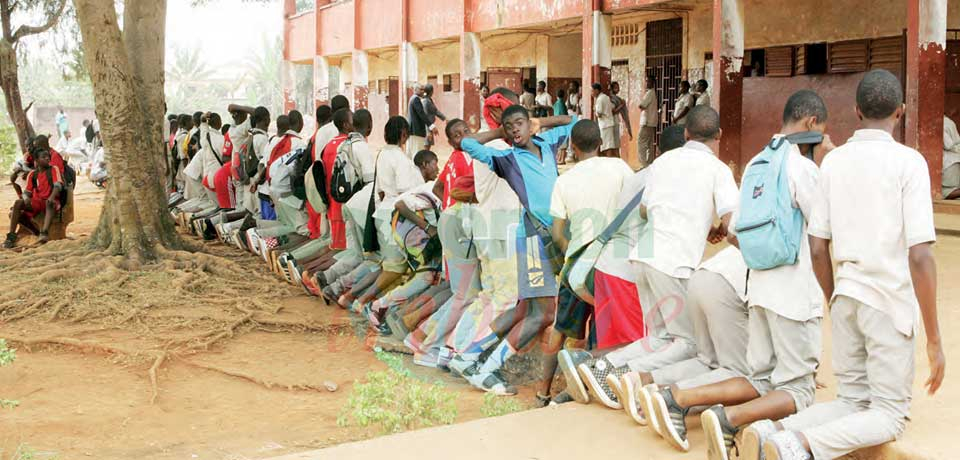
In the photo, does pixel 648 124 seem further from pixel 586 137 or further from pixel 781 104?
pixel 586 137

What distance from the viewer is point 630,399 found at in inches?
164

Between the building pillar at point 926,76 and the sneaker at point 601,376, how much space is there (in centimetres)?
700

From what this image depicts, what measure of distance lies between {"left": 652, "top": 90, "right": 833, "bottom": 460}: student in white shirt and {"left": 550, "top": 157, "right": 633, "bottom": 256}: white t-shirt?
1.02 meters

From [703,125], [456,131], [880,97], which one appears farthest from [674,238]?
[456,131]

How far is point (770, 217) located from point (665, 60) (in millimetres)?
13563

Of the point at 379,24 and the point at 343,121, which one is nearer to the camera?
the point at 343,121

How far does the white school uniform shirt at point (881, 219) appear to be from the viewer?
3324 millimetres

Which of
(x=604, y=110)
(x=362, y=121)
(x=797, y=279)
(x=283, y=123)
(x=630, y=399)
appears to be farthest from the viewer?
(x=604, y=110)

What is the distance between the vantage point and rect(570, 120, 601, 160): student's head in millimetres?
4930

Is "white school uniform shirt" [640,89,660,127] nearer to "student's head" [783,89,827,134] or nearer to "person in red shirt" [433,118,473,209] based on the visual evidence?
"person in red shirt" [433,118,473,209]

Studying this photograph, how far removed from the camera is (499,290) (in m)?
5.81

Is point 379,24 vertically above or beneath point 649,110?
above

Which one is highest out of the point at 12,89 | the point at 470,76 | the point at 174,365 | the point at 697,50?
the point at 697,50

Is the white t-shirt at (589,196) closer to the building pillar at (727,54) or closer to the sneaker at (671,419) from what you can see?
the sneaker at (671,419)
